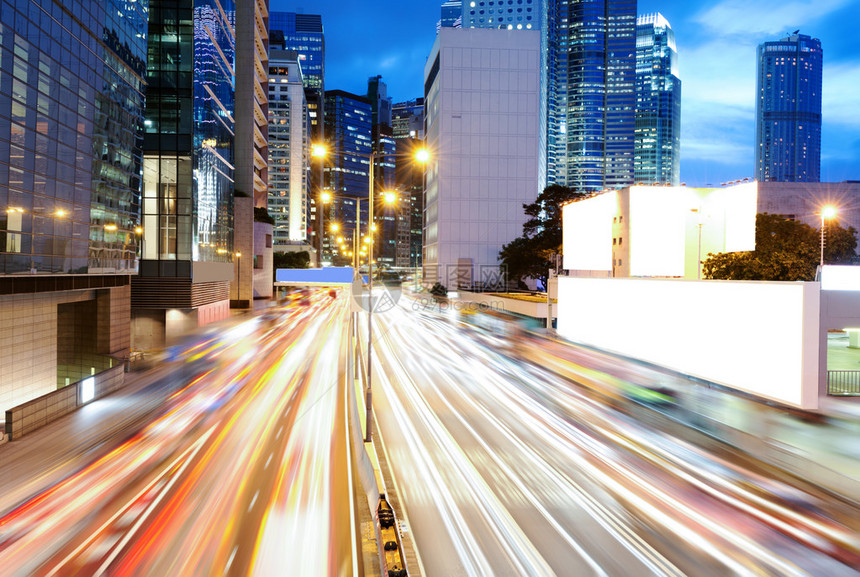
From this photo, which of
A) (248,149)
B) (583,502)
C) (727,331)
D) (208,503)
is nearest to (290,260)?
(248,149)

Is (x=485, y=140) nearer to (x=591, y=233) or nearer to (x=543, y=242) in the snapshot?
(x=543, y=242)

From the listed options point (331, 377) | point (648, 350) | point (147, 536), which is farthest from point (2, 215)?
point (648, 350)

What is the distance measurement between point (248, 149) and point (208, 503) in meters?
58.5

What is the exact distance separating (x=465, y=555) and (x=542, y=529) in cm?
157

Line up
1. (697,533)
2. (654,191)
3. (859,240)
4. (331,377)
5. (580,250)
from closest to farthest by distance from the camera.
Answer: (697,533)
(331,377)
(654,191)
(580,250)
(859,240)

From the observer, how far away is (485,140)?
293 ft

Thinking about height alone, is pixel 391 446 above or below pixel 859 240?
below

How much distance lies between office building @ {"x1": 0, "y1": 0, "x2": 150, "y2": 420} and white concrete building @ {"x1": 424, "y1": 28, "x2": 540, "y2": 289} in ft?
217

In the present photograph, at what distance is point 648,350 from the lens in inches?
943

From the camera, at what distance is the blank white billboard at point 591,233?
3494 centimetres

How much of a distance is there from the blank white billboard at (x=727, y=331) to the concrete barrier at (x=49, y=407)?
2221cm

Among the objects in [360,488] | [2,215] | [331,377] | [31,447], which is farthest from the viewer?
[331,377]

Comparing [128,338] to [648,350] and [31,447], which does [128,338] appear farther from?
[648,350]

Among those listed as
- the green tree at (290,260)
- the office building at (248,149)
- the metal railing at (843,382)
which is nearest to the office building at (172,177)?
the office building at (248,149)
